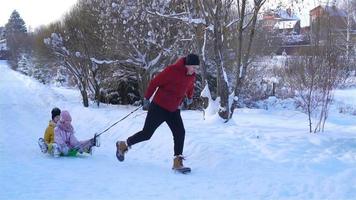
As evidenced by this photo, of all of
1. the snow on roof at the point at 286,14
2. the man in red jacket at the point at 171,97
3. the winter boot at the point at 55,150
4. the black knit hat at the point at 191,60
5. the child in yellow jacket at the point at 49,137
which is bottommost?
the winter boot at the point at 55,150

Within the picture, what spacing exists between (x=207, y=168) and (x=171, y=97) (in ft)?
3.99

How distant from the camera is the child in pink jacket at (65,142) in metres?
7.86

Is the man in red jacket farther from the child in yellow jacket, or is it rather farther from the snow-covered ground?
the child in yellow jacket

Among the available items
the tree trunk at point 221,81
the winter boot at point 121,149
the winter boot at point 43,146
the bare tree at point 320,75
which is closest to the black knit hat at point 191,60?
the winter boot at point 121,149

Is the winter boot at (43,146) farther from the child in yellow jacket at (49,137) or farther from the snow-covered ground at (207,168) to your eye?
the snow-covered ground at (207,168)

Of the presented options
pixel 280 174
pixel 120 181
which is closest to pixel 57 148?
pixel 120 181

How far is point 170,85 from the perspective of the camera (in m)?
6.78

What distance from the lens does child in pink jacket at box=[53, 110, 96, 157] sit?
786 cm

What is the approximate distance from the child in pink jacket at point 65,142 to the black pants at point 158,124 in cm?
134

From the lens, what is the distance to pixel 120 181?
6.15 metres

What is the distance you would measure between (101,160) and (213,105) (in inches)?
154

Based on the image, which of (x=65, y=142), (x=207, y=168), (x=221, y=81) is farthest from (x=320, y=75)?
(x=65, y=142)

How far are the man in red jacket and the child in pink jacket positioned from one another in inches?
52.6

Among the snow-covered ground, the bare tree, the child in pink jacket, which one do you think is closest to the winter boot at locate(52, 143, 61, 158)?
the child in pink jacket
